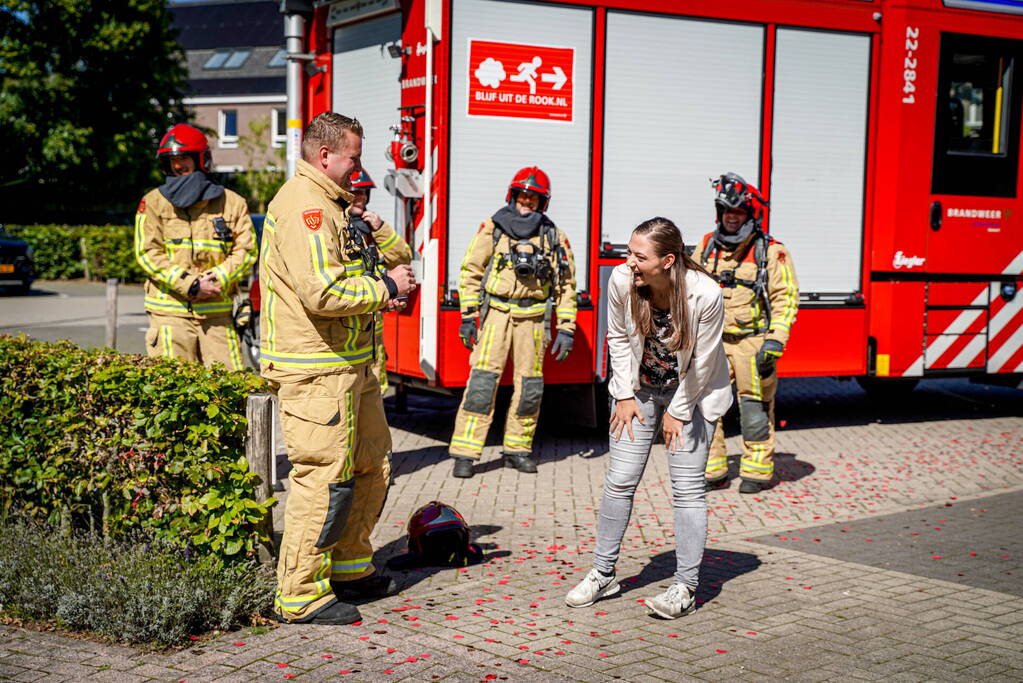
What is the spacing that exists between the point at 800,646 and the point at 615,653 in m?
0.79

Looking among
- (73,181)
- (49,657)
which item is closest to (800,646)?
(49,657)

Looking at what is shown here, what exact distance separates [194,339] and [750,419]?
366cm

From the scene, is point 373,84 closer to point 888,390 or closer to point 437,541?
point 437,541

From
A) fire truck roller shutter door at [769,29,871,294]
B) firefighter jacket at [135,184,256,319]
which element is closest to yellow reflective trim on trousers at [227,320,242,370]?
firefighter jacket at [135,184,256,319]

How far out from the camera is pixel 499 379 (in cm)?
825

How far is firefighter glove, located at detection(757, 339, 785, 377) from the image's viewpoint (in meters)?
7.59

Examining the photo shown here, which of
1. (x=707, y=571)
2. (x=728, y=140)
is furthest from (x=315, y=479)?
(x=728, y=140)

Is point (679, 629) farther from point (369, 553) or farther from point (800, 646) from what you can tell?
point (369, 553)

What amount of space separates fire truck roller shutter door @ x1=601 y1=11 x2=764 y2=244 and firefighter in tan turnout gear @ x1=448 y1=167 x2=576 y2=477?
74cm

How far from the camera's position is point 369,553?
5293 mm

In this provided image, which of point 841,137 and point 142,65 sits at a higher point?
point 142,65

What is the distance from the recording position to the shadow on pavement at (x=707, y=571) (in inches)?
220

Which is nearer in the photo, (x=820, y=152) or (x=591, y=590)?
(x=591, y=590)

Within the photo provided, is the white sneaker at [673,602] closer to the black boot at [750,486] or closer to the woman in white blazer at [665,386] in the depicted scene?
the woman in white blazer at [665,386]
